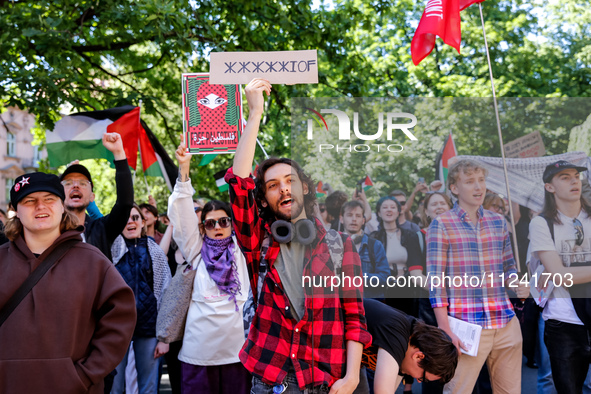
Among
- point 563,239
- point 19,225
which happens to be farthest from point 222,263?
point 563,239

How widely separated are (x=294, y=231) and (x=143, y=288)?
293 centimetres

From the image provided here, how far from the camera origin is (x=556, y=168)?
3.26 metres

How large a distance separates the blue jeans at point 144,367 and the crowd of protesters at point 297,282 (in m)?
0.59

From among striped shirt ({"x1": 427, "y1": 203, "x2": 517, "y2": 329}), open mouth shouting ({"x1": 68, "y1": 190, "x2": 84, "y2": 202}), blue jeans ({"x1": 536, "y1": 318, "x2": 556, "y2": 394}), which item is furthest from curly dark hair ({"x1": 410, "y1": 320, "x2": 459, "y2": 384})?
blue jeans ({"x1": 536, "y1": 318, "x2": 556, "y2": 394})

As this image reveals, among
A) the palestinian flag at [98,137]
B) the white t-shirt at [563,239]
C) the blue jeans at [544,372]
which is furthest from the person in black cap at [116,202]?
the blue jeans at [544,372]

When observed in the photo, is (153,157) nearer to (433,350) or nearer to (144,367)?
(144,367)

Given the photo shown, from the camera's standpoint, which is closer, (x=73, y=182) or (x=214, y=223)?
(x=73, y=182)

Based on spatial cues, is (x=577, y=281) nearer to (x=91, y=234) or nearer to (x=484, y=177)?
(x=484, y=177)

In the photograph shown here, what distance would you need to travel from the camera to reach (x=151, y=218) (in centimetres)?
689

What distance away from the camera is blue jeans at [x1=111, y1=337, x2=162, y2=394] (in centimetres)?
492

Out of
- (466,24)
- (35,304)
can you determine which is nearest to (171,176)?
(35,304)

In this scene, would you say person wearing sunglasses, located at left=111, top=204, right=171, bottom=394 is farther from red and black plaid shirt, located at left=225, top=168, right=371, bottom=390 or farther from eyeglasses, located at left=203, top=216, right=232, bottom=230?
red and black plaid shirt, located at left=225, top=168, right=371, bottom=390

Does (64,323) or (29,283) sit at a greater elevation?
(29,283)

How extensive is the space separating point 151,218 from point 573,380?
4.53 meters
